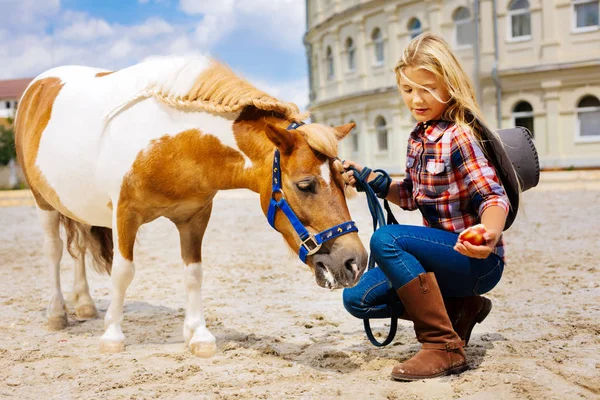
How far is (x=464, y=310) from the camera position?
356 centimetres

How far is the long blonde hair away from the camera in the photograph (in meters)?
3.13

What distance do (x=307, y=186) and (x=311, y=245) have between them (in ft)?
0.98

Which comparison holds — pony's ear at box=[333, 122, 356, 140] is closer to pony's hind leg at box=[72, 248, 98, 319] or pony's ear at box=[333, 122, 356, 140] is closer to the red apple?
the red apple

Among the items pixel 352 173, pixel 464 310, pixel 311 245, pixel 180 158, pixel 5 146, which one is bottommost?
pixel 464 310

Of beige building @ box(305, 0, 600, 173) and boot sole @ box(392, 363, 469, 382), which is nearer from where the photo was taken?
boot sole @ box(392, 363, 469, 382)

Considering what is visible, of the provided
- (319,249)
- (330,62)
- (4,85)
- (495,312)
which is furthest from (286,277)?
(4,85)

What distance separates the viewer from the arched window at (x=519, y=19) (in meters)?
24.3

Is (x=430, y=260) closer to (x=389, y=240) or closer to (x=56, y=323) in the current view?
(x=389, y=240)

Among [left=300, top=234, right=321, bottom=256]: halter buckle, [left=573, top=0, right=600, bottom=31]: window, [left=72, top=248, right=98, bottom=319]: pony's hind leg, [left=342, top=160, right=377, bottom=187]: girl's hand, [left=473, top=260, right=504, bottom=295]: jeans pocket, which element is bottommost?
[left=72, top=248, right=98, bottom=319]: pony's hind leg

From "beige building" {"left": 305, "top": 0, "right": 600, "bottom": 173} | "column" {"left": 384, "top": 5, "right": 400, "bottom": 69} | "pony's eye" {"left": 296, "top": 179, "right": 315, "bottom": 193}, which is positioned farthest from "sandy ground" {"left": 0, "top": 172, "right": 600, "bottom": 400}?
"column" {"left": 384, "top": 5, "right": 400, "bottom": 69}

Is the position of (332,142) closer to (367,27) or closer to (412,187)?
(412,187)

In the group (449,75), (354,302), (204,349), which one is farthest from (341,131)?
(204,349)

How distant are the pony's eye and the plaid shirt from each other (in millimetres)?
572

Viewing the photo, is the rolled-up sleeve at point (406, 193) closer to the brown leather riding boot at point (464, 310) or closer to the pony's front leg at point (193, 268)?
the brown leather riding boot at point (464, 310)
